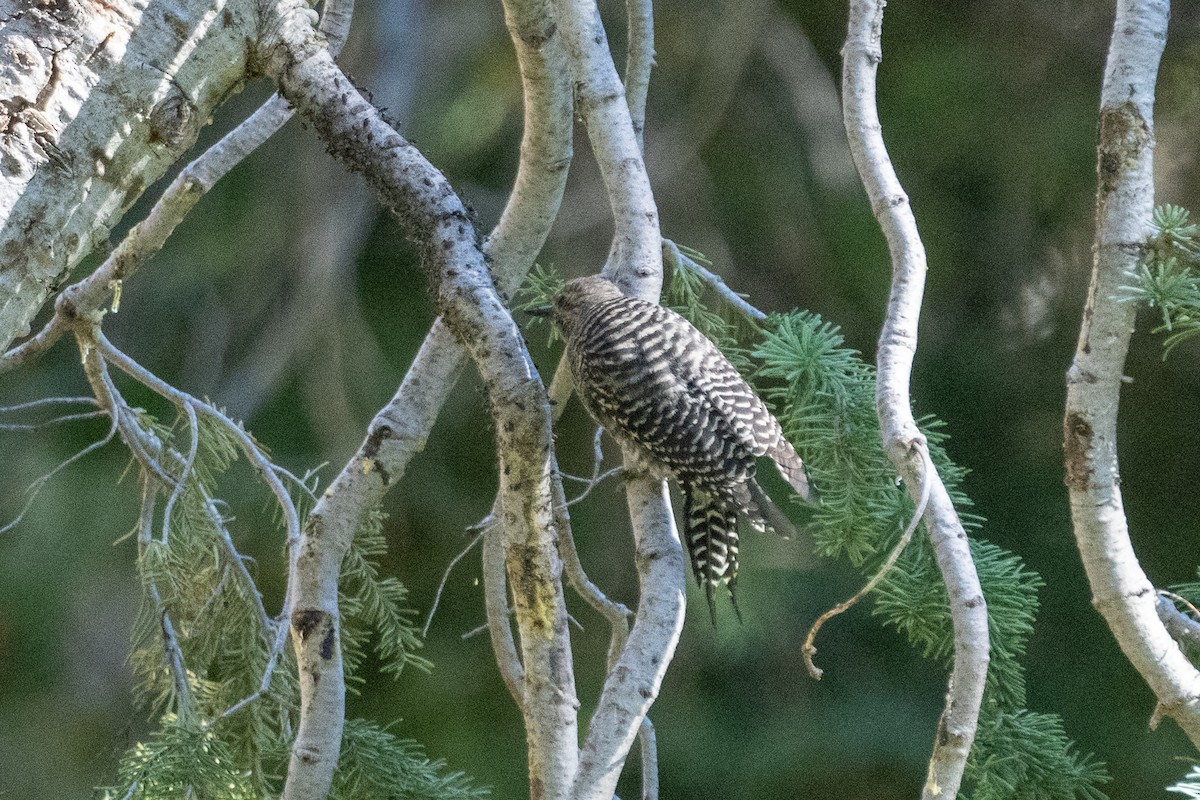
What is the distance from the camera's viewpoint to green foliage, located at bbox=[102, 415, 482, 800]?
1612 millimetres

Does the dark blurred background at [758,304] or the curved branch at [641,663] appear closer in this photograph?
the curved branch at [641,663]

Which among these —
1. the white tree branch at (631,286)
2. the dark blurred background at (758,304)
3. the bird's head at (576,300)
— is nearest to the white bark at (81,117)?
the white tree branch at (631,286)

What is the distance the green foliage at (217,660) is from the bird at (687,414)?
19.3 inches

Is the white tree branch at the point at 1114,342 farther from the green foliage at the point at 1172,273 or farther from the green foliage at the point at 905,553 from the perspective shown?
the green foliage at the point at 905,553

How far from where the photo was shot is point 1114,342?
1256mm

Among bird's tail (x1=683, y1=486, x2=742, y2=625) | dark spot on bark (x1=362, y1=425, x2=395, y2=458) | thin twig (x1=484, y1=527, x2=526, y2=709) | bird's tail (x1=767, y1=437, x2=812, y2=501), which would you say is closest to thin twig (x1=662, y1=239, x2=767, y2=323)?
bird's tail (x1=767, y1=437, x2=812, y2=501)

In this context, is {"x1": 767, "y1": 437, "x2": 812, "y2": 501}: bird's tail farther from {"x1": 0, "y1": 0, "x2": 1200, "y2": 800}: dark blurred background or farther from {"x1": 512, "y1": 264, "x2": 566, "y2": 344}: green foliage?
{"x1": 0, "y1": 0, "x2": 1200, "y2": 800}: dark blurred background

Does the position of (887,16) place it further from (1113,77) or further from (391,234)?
(1113,77)

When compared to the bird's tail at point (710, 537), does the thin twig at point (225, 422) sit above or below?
above

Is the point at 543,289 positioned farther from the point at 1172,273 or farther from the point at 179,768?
the point at 1172,273

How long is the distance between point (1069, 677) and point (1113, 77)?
2136mm

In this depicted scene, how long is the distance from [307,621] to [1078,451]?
3.16ft

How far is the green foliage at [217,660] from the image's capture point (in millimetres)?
1612

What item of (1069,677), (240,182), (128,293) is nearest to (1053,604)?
(1069,677)
